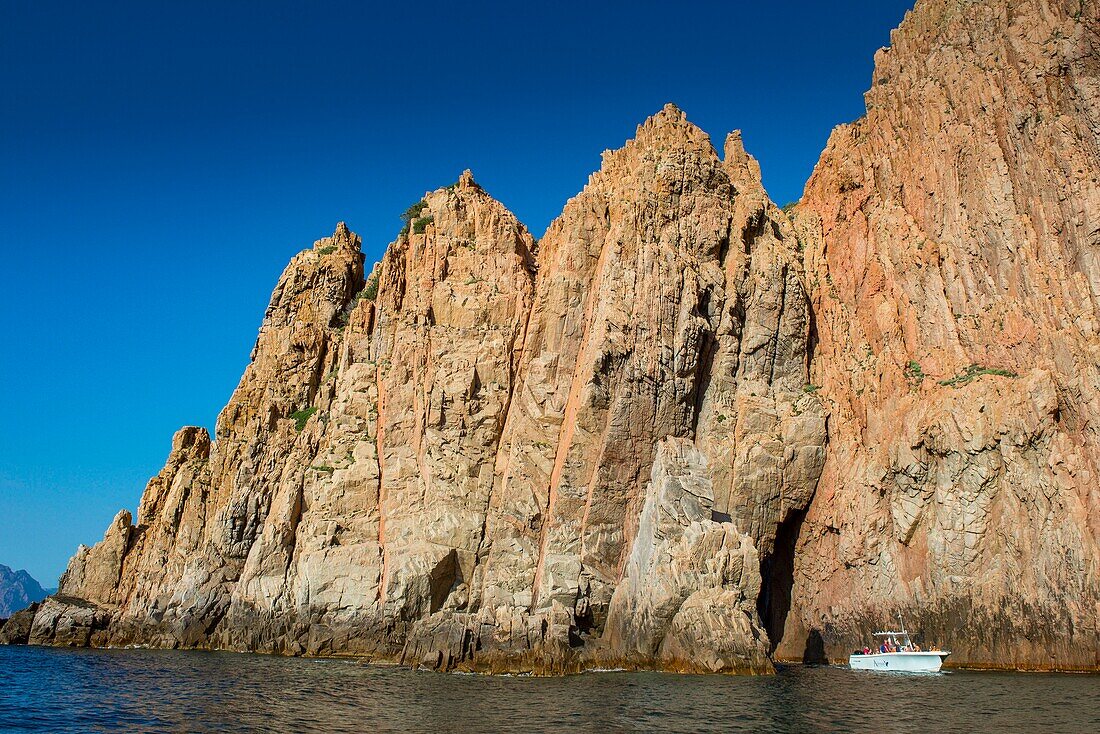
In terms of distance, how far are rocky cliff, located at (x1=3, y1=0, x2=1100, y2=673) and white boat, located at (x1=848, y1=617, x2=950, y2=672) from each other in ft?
4.58

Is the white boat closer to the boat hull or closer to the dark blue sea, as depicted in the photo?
the boat hull

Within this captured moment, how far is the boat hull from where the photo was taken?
38500 millimetres

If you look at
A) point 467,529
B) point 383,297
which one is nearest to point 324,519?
point 467,529

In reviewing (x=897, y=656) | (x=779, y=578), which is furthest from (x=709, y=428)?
(x=897, y=656)

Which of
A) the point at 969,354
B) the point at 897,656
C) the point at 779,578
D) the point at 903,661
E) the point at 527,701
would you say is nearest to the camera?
the point at 527,701

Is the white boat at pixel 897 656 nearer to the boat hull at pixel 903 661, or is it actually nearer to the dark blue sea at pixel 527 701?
the boat hull at pixel 903 661

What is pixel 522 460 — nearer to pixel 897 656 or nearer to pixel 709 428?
pixel 709 428

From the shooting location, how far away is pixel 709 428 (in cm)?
5019

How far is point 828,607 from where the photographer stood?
47125 mm

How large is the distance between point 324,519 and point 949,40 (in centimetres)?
5132

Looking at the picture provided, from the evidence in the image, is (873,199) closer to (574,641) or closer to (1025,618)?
(1025,618)

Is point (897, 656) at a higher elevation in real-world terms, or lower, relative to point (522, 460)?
lower

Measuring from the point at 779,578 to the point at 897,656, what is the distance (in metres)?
11.3

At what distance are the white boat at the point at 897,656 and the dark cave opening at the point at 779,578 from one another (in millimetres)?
6322
